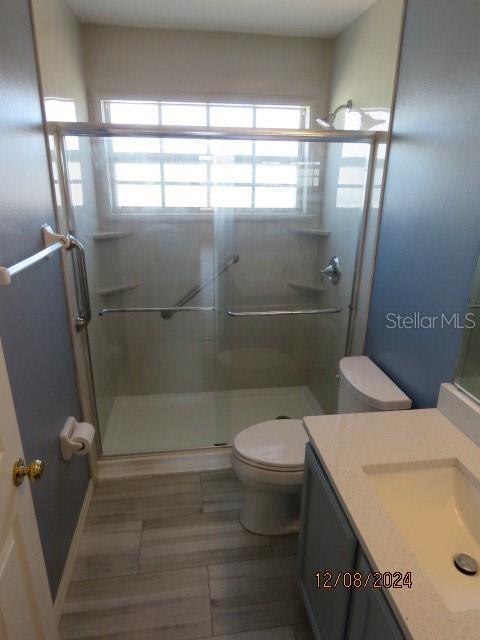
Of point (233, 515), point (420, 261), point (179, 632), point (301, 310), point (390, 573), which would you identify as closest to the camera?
point (390, 573)

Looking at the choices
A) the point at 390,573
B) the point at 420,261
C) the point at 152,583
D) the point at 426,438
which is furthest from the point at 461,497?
the point at 152,583

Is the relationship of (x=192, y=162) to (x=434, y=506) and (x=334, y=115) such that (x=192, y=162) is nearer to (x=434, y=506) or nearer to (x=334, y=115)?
(x=334, y=115)

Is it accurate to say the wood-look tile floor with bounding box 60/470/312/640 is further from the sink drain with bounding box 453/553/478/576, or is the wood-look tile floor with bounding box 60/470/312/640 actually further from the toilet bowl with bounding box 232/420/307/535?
the sink drain with bounding box 453/553/478/576

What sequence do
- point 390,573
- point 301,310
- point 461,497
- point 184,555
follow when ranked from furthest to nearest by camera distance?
point 301,310 < point 184,555 < point 461,497 < point 390,573

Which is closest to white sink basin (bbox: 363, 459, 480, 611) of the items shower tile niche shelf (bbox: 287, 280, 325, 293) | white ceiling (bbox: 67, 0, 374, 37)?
shower tile niche shelf (bbox: 287, 280, 325, 293)

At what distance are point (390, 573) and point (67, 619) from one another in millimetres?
1346

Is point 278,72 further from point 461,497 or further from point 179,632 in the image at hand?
point 179,632

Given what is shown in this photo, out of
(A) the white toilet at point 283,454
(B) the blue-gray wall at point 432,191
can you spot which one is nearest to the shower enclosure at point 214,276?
(B) the blue-gray wall at point 432,191

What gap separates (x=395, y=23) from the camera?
177cm

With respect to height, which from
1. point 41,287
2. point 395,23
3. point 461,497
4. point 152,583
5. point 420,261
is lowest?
point 152,583

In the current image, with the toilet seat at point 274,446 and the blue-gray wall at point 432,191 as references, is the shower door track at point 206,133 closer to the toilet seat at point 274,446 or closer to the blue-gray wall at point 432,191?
Answer: the blue-gray wall at point 432,191

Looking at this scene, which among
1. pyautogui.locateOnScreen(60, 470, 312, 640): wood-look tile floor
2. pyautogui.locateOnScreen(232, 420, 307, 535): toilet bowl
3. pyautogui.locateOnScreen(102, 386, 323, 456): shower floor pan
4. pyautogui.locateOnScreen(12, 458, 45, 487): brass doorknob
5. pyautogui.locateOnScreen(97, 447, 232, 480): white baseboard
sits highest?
pyautogui.locateOnScreen(12, 458, 45, 487): brass doorknob

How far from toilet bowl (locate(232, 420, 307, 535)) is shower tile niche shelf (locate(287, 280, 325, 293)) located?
3.32 ft

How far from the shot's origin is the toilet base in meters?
1.83
